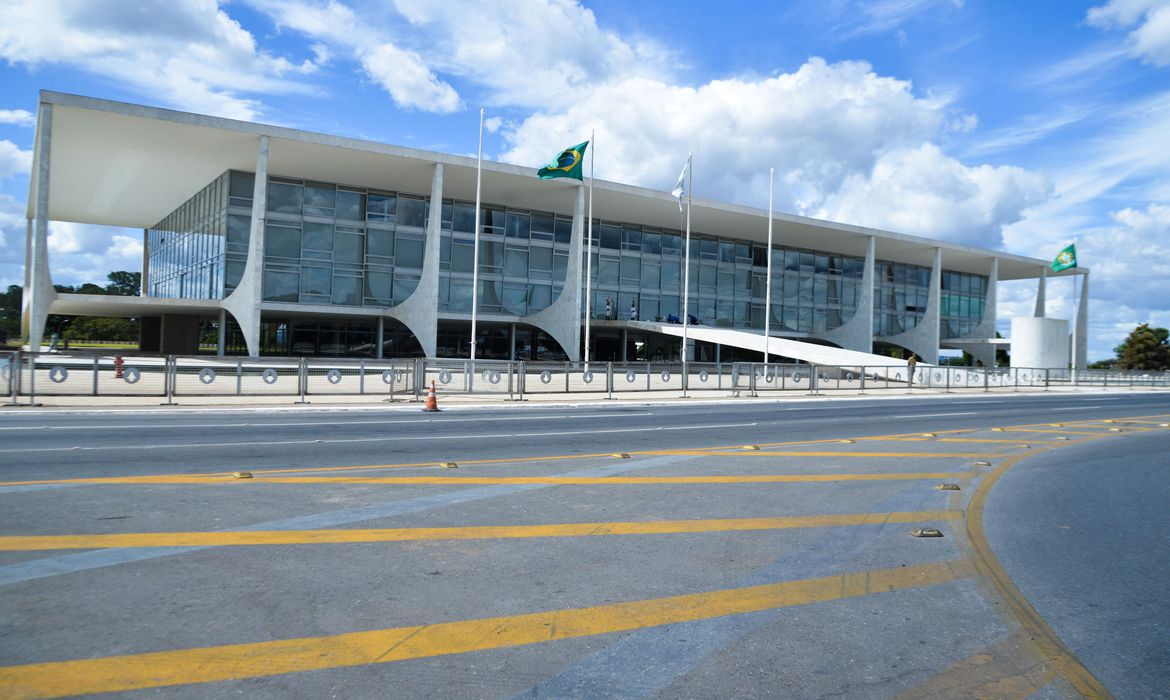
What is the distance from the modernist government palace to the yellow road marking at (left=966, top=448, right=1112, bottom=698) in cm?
3830

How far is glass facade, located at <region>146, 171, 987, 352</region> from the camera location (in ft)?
144

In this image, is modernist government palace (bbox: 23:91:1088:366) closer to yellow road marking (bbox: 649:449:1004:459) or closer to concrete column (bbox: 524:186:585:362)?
concrete column (bbox: 524:186:585:362)

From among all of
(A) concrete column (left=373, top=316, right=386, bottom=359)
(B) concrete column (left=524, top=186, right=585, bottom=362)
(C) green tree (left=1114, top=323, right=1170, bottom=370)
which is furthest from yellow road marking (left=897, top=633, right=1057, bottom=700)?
(C) green tree (left=1114, top=323, right=1170, bottom=370)

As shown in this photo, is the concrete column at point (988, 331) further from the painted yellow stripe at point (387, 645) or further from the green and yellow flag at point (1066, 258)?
the painted yellow stripe at point (387, 645)

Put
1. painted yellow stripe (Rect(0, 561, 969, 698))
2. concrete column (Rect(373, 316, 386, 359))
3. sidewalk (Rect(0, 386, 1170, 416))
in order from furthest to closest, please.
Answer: concrete column (Rect(373, 316, 386, 359))
sidewalk (Rect(0, 386, 1170, 416))
painted yellow stripe (Rect(0, 561, 969, 698))

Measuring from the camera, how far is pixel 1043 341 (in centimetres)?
5212

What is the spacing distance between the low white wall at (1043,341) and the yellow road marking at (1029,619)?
173ft

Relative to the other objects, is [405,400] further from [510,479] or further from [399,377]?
[510,479]

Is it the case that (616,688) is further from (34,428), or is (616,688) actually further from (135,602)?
(34,428)

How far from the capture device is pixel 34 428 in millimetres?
13820

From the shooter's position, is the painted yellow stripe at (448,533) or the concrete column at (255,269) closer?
the painted yellow stripe at (448,533)

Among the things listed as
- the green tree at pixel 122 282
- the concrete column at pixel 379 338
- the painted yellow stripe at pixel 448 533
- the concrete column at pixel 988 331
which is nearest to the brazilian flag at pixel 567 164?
the concrete column at pixel 379 338

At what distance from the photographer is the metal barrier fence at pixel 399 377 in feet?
66.8

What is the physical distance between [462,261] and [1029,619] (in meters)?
46.1
